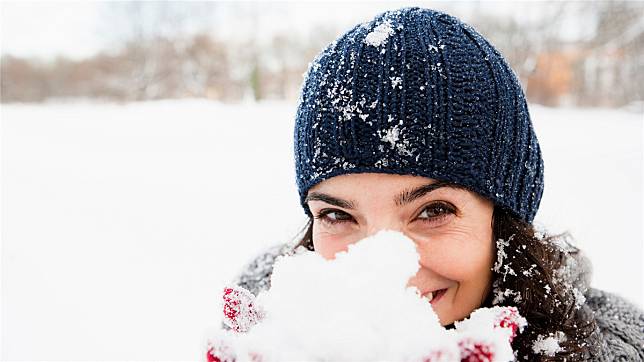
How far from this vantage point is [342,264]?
1014mm

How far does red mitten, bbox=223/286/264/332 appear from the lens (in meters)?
1.21

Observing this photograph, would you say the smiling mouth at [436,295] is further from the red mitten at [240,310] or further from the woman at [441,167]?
the red mitten at [240,310]

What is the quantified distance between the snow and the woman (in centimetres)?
40

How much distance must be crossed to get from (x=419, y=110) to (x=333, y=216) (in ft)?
1.20

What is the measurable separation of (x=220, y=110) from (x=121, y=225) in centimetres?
786

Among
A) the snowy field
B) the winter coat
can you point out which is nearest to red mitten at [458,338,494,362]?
the snowy field

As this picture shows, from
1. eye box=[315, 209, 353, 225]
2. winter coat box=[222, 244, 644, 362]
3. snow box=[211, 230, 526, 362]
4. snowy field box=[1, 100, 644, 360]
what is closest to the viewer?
snow box=[211, 230, 526, 362]

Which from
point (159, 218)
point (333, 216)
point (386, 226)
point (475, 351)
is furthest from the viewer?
point (159, 218)

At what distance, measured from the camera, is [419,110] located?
142 cm

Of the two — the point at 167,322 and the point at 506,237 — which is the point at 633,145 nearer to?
the point at 167,322

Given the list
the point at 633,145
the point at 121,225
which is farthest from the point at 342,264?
the point at 633,145

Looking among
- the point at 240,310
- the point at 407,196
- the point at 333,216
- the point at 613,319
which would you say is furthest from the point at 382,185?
the point at 613,319

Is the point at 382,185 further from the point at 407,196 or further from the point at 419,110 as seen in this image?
the point at 419,110

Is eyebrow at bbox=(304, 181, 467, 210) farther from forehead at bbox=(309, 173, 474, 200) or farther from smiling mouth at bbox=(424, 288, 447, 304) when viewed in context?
smiling mouth at bbox=(424, 288, 447, 304)
